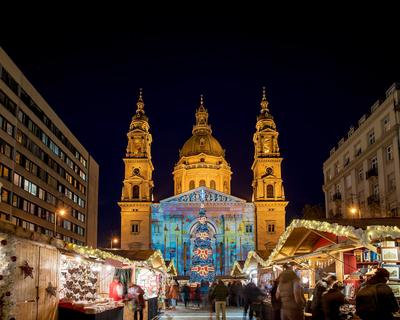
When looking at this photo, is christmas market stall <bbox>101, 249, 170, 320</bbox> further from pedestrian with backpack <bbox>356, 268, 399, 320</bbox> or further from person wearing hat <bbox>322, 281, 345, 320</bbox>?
pedestrian with backpack <bbox>356, 268, 399, 320</bbox>

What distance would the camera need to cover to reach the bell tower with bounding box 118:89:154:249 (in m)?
79.3

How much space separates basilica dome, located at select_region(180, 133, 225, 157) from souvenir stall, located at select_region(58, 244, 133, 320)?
68506 millimetres

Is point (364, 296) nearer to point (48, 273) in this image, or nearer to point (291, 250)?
point (48, 273)

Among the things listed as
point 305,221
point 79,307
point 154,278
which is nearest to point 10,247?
point 79,307

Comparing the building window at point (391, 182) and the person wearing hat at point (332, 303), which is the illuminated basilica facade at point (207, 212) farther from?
the person wearing hat at point (332, 303)

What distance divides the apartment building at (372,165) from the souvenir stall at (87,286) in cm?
2461

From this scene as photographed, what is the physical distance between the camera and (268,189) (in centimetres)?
8119

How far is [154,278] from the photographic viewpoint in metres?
32.3

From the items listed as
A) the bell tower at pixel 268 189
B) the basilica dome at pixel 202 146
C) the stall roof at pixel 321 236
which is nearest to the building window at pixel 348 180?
the bell tower at pixel 268 189

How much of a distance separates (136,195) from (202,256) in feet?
40.2

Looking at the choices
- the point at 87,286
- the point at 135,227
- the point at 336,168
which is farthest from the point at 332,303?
the point at 135,227

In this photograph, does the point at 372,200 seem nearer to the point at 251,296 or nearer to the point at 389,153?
the point at 389,153

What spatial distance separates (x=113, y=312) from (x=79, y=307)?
2.70 meters

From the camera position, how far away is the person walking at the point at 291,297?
12.2 m
